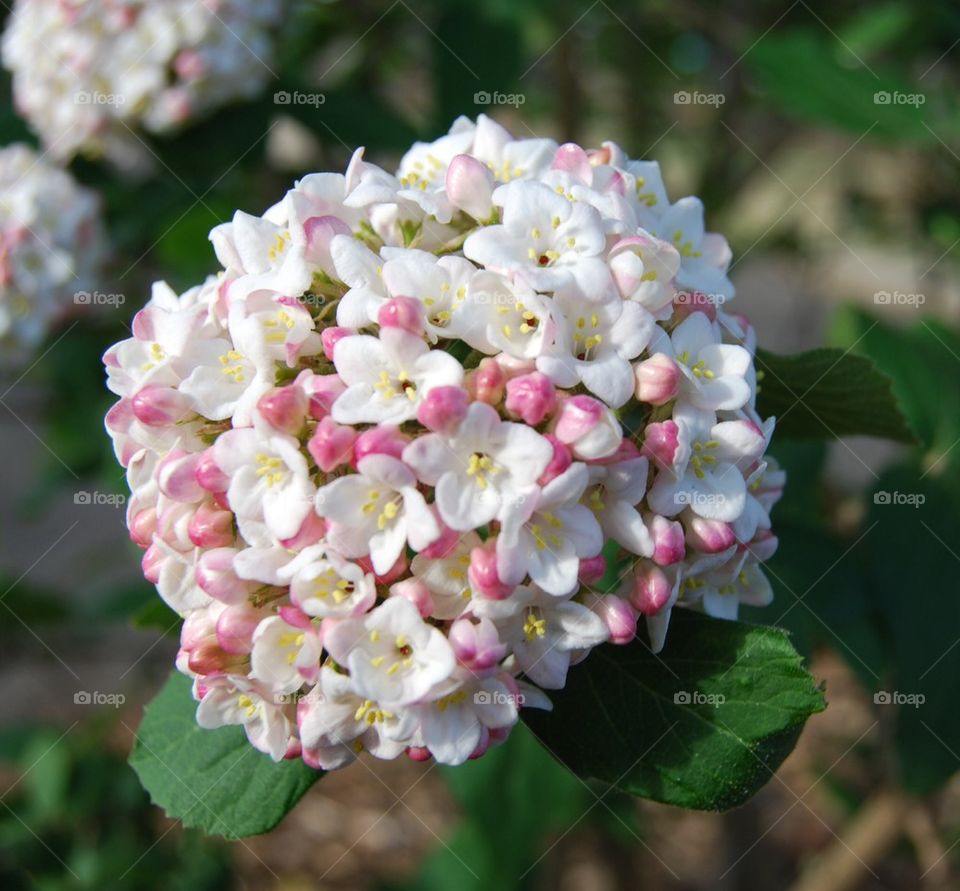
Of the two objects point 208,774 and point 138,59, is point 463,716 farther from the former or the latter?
point 138,59

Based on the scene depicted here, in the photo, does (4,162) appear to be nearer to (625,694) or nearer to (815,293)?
(625,694)

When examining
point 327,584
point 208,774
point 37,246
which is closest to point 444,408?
point 327,584

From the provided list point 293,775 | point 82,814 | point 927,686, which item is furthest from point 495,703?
point 82,814

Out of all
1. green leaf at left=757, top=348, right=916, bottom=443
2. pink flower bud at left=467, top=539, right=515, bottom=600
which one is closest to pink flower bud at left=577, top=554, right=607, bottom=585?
pink flower bud at left=467, top=539, right=515, bottom=600

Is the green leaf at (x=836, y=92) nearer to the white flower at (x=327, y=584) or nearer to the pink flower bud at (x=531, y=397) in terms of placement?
the pink flower bud at (x=531, y=397)

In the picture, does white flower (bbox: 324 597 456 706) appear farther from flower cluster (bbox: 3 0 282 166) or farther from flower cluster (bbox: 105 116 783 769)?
flower cluster (bbox: 3 0 282 166)

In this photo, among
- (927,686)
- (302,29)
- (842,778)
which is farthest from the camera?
(842,778)
